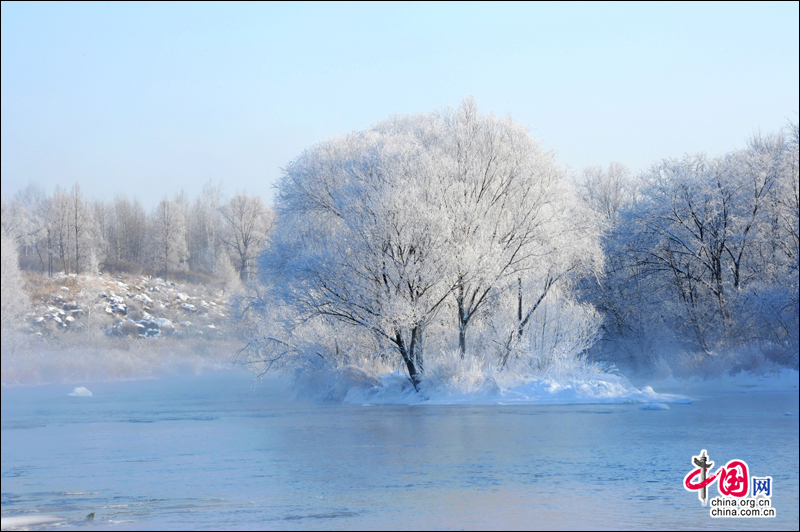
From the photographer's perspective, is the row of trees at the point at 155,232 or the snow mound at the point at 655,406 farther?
the row of trees at the point at 155,232

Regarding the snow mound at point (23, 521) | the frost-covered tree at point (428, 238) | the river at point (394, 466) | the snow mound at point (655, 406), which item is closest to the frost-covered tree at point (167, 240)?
the frost-covered tree at point (428, 238)

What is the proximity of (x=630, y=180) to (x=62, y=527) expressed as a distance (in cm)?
5622

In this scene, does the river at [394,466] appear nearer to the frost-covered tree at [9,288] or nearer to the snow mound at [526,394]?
the snow mound at [526,394]

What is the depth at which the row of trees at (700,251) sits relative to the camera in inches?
1217

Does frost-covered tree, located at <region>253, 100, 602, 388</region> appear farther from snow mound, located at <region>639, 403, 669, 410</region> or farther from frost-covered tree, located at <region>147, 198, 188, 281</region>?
frost-covered tree, located at <region>147, 198, 188, 281</region>

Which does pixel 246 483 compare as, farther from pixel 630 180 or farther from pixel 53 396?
pixel 630 180

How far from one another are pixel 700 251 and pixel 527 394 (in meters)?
16.2

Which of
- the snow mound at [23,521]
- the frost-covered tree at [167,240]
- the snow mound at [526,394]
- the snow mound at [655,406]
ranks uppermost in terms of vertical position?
the frost-covered tree at [167,240]

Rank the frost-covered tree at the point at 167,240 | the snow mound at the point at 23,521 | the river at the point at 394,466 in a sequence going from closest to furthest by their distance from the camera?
the snow mound at the point at 23,521 → the river at the point at 394,466 → the frost-covered tree at the point at 167,240

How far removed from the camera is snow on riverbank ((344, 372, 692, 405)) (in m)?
22.3

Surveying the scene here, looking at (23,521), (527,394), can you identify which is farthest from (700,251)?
(23,521)

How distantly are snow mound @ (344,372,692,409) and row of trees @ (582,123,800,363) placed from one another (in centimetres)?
768

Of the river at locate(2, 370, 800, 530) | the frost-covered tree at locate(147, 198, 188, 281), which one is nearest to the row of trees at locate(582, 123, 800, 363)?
the river at locate(2, 370, 800, 530)

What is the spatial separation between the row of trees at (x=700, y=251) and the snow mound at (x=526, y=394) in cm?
768
